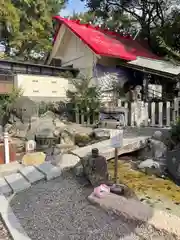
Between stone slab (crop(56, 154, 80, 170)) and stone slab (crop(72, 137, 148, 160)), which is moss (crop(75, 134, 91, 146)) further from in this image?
stone slab (crop(56, 154, 80, 170))

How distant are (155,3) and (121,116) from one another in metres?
13.9

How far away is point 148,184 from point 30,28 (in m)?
18.3

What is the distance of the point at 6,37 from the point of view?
62.8 ft

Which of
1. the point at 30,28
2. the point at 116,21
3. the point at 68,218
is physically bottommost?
the point at 68,218

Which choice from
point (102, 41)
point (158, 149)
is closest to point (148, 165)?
point (158, 149)

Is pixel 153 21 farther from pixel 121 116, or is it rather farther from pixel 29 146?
pixel 29 146

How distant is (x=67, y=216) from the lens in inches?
142

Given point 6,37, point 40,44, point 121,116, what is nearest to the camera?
point 121,116

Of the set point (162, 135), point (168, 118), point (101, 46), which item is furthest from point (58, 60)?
point (162, 135)

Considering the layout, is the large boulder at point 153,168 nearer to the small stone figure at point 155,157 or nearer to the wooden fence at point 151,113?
the small stone figure at point 155,157

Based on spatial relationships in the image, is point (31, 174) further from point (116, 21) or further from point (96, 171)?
point (116, 21)

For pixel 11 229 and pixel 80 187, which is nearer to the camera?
pixel 11 229

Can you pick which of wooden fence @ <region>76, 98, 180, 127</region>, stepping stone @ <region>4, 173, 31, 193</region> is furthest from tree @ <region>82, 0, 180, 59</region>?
stepping stone @ <region>4, 173, 31, 193</region>

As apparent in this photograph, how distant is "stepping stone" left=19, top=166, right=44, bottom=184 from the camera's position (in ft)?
16.5
